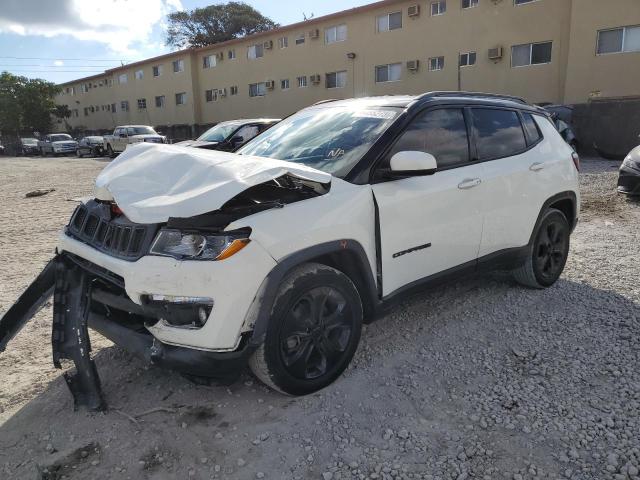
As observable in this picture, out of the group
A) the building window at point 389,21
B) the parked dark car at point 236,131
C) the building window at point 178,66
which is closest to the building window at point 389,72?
the building window at point 389,21

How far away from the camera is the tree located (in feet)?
158

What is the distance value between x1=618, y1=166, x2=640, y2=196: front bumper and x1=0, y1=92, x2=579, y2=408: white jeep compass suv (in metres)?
5.83

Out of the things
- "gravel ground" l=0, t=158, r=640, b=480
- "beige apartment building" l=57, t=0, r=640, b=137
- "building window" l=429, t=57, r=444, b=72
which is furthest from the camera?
"building window" l=429, t=57, r=444, b=72

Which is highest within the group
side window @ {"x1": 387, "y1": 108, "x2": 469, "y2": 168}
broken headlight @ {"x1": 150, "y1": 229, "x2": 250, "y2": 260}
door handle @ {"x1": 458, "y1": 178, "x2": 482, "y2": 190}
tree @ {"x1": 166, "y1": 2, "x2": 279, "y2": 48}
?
tree @ {"x1": 166, "y1": 2, "x2": 279, "y2": 48}

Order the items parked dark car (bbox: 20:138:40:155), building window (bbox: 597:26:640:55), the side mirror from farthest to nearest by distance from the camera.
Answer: parked dark car (bbox: 20:138:40:155) < building window (bbox: 597:26:640:55) < the side mirror

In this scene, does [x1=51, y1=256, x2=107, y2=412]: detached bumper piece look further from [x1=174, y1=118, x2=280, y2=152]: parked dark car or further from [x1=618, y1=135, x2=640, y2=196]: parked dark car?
[x1=174, y1=118, x2=280, y2=152]: parked dark car

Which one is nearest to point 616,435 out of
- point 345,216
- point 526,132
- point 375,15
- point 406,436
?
point 406,436

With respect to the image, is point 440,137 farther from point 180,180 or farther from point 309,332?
point 180,180

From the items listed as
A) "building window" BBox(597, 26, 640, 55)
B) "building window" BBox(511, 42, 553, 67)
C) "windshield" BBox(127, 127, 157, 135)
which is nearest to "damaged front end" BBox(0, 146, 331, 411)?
"building window" BBox(597, 26, 640, 55)

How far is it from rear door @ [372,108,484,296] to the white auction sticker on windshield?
0.17 metres

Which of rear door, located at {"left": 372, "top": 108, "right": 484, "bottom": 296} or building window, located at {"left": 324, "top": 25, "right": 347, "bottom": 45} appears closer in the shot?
rear door, located at {"left": 372, "top": 108, "right": 484, "bottom": 296}

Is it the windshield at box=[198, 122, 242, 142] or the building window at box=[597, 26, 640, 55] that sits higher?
the building window at box=[597, 26, 640, 55]

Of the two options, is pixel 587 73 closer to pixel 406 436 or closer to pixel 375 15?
pixel 375 15

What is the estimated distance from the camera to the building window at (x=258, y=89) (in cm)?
3291
